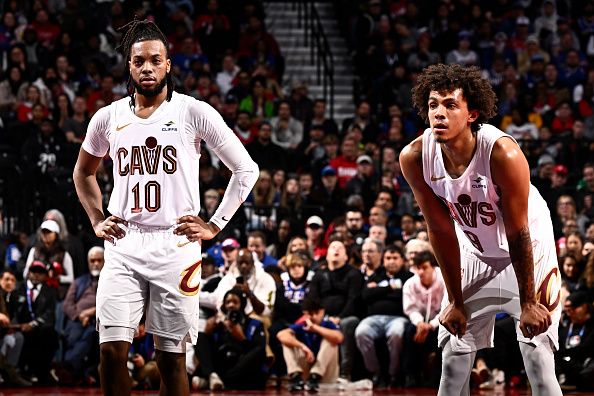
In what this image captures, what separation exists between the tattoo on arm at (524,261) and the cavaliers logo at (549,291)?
205 mm

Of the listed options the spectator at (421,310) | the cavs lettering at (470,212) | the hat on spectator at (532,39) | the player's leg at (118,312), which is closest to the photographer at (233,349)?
the spectator at (421,310)

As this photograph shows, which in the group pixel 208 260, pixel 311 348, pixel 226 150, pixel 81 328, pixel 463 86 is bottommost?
pixel 311 348

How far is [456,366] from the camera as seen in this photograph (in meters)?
6.07

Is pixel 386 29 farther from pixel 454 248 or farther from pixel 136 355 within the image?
pixel 454 248

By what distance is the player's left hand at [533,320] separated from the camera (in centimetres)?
571

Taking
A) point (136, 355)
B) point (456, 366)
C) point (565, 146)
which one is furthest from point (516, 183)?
point (565, 146)

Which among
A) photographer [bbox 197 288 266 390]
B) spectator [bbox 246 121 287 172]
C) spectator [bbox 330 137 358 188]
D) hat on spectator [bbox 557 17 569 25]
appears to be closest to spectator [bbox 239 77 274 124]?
spectator [bbox 246 121 287 172]

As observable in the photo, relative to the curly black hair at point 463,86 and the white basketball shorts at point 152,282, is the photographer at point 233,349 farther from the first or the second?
the curly black hair at point 463,86

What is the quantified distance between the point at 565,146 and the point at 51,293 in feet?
23.9

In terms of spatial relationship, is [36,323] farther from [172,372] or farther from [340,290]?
[172,372]

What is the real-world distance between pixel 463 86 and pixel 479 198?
57 cm

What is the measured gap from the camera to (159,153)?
619 centimetres

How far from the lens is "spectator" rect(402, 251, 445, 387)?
12.0 metres

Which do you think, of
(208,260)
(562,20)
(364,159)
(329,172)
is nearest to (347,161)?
(364,159)
